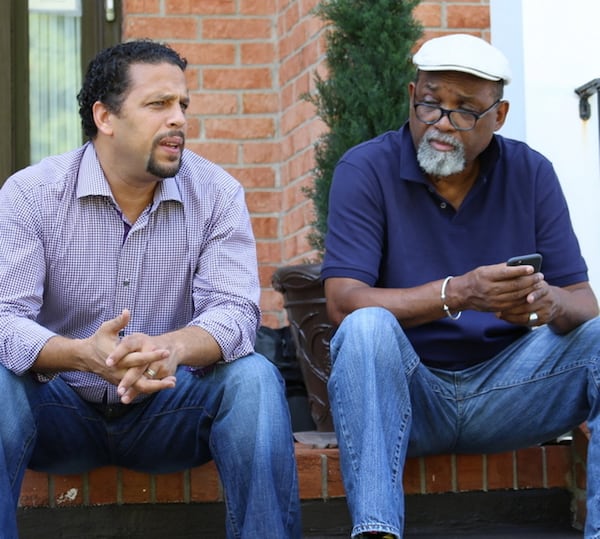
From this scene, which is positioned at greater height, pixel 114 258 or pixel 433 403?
pixel 114 258

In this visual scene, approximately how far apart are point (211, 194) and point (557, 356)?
99cm

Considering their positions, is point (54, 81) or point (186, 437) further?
point (54, 81)

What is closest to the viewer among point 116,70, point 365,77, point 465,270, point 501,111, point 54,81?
point 116,70

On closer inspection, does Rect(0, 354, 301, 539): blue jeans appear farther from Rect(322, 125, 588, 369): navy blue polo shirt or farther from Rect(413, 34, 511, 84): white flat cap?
Rect(413, 34, 511, 84): white flat cap

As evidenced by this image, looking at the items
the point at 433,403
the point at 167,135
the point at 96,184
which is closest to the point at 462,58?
the point at 167,135

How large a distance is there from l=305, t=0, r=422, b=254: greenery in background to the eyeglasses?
88cm

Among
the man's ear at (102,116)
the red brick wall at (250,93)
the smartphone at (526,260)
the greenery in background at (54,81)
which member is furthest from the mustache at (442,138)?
the greenery in background at (54,81)

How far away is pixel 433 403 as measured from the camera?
3.23m

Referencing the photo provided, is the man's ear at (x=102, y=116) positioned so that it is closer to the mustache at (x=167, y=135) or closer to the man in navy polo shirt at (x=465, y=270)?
the mustache at (x=167, y=135)

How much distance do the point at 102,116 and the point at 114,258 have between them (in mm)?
396

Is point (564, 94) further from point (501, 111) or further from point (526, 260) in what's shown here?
point (526, 260)

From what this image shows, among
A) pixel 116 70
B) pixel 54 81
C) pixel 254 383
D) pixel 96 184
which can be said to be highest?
pixel 54 81

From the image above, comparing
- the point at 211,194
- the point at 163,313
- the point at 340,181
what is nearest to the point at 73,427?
the point at 163,313

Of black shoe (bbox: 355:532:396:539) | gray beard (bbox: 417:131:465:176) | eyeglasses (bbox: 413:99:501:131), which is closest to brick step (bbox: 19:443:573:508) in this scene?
black shoe (bbox: 355:532:396:539)
